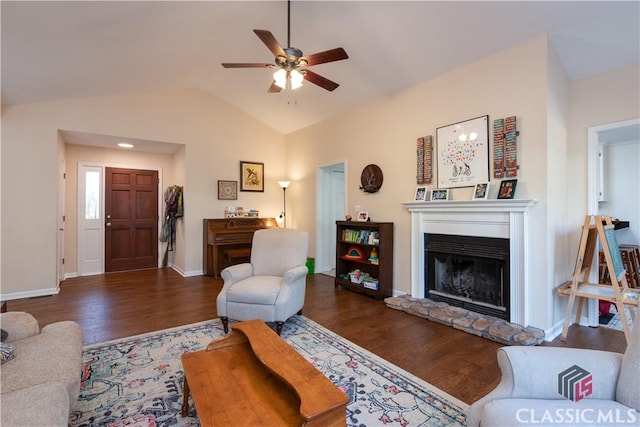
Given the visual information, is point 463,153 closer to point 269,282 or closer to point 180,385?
point 269,282

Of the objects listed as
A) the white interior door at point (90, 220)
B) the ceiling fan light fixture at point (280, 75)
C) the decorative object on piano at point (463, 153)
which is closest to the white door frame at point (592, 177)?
the decorative object on piano at point (463, 153)

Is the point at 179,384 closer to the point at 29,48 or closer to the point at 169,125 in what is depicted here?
the point at 29,48

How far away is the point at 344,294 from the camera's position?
4359mm

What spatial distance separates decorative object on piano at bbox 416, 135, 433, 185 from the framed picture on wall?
629 mm

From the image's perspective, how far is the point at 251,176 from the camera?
6184mm

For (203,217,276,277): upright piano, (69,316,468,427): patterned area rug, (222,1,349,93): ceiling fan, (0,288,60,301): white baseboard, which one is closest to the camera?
(69,316,468,427): patterned area rug

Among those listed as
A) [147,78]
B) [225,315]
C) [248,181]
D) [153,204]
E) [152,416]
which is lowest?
[152,416]

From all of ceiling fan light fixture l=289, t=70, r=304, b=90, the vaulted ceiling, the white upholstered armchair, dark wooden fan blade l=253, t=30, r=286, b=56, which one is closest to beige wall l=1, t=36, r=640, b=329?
the vaulted ceiling

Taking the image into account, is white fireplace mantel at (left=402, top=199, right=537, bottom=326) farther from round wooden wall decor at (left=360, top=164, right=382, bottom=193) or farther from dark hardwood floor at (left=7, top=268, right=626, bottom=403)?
round wooden wall decor at (left=360, top=164, right=382, bottom=193)

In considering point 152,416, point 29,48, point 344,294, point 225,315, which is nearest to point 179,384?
point 152,416

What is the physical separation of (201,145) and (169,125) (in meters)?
0.61

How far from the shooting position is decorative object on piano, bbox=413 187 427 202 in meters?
3.80

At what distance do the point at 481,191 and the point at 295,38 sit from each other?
279 centimetres

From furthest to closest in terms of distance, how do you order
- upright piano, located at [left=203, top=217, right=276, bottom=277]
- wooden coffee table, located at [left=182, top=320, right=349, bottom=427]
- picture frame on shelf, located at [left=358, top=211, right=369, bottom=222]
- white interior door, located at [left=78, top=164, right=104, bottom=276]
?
white interior door, located at [left=78, top=164, right=104, bottom=276]
upright piano, located at [left=203, top=217, right=276, bottom=277]
picture frame on shelf, located at [left=358, top=211, right=369, bottom=222]
wooden coffee table, located at [left=182, top=320, right=349, bottom=427]
